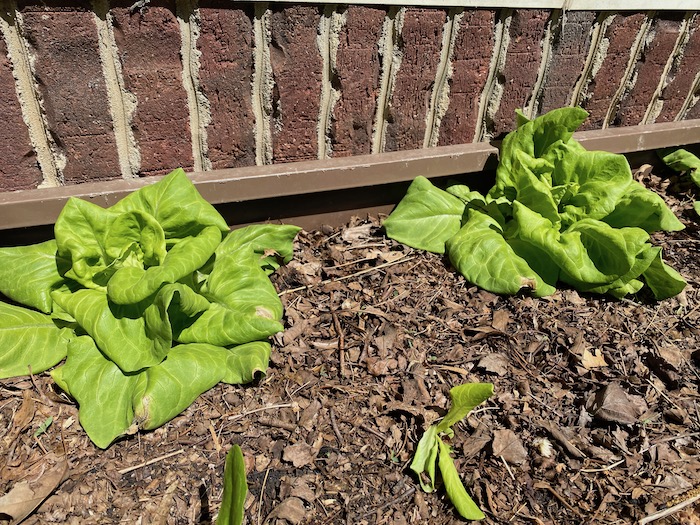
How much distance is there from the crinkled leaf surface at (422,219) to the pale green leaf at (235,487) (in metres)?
1.60

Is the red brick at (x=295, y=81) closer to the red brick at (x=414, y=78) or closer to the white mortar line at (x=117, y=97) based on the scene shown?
the red brick at (x=414, y=78)

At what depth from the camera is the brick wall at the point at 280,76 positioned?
1989 millimetres

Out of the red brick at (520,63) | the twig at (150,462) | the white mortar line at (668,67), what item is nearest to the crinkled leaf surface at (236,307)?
the twig at (150,462)

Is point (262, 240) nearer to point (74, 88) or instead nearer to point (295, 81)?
point (295, 81)

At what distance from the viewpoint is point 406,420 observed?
198 centimetres

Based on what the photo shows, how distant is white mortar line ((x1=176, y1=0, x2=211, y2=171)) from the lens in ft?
6.68

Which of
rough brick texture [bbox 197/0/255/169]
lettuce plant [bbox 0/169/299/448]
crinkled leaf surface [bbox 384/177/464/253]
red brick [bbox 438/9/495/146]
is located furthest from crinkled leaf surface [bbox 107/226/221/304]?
red brick [bbox 438/9/495/146]

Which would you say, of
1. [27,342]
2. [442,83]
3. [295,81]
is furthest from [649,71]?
[27,342]

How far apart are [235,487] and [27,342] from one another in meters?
1.12

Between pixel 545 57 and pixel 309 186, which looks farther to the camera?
pixel 545 57

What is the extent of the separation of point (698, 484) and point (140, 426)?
1859 millimetres

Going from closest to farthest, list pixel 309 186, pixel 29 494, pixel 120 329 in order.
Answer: pixel 29 494 → pixel 120 329 → pixel 309 186

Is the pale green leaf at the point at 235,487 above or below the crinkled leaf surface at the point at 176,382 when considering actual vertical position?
above

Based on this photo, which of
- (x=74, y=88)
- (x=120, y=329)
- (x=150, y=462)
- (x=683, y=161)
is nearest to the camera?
(x=150, y=462)
